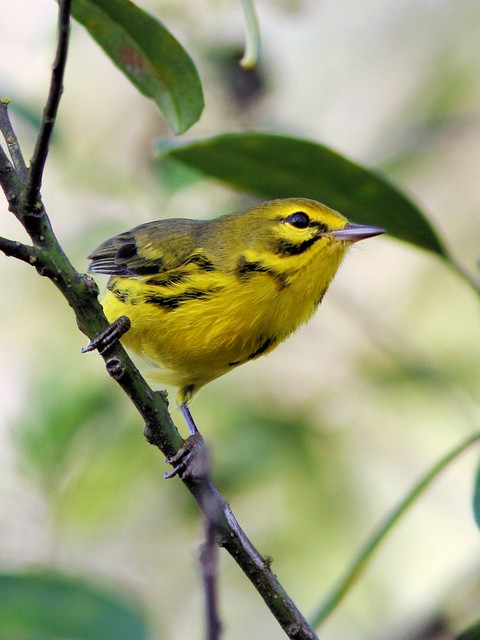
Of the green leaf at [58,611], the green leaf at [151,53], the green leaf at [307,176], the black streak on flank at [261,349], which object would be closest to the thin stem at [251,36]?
the green leaf at [151,53]

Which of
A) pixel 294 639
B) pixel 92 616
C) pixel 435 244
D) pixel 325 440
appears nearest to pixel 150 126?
pixel 325 440

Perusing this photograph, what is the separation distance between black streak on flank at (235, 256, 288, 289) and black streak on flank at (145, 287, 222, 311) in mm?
94

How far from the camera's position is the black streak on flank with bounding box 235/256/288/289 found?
3260 mm

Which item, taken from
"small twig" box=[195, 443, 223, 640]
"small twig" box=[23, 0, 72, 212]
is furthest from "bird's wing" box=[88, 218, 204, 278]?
"small twig" box=[195, 443, 223, 640]

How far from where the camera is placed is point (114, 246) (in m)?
3.81

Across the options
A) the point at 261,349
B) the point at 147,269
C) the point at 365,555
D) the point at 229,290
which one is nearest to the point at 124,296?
the point at 147,269

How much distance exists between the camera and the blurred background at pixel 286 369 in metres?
3.93

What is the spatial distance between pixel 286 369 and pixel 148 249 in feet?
6.59

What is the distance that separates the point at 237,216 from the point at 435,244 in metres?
0.87

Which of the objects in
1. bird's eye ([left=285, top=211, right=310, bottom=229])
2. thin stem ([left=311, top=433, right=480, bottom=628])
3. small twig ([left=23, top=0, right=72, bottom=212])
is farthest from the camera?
bird's eye ([left=285, top=211, right=310, bottom=229])

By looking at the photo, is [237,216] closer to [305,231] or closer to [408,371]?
[305,231]

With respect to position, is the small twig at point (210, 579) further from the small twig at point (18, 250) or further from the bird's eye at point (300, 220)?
the bird's eye at point (300, 220)

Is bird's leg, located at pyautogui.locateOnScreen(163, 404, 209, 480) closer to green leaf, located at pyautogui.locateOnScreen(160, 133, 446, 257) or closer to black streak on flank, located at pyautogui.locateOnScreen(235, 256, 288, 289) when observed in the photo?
black streak on flank, located at pyautogui.locateOnScreen(235, 256, 288, 289)

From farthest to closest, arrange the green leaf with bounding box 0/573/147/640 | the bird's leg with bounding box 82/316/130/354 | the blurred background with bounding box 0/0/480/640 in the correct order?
the blurred background with bounding box 0/0/480/640 → the green leaf with bounding box 0/573/147/640 → the bird's leg with bounding box 82/316/130/354
